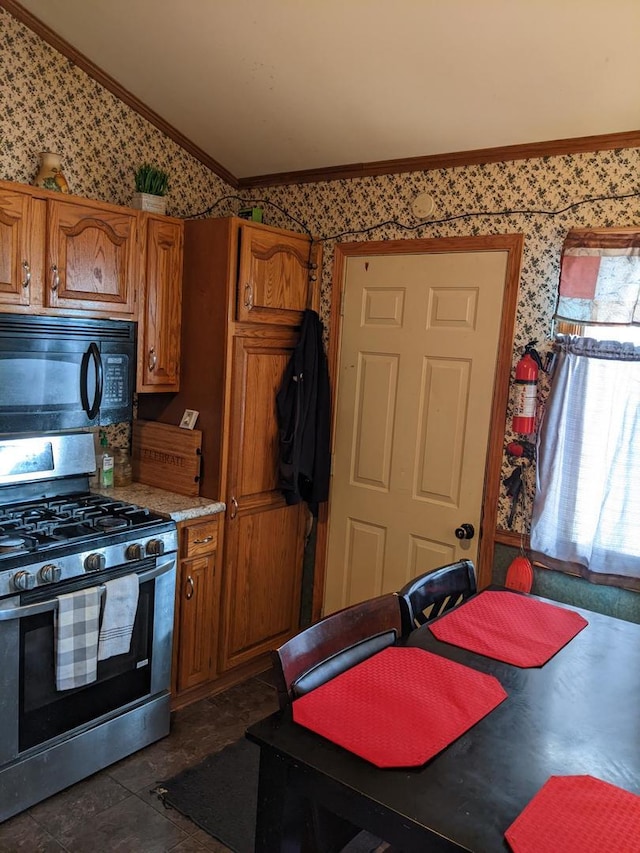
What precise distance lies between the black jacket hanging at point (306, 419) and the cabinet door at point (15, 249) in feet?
4.04

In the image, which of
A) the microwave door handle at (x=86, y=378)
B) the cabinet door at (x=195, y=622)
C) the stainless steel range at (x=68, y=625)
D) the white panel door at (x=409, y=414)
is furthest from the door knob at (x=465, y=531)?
the microwave door handle at (x=86, y=378)

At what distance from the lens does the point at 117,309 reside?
111 inches

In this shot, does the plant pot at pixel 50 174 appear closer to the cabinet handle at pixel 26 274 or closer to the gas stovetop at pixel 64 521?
the cabinet handle at pixel 26 274

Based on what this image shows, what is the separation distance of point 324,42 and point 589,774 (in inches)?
93.2

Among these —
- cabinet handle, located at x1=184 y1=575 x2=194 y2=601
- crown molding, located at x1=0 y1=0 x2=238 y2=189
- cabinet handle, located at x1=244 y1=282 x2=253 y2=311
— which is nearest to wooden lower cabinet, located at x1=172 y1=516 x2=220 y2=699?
cabinet handle, located at x1=184 y1=575 x2=194 y2=601

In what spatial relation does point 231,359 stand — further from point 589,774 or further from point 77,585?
point 589,774

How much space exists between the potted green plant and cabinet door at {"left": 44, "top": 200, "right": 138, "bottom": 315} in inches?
5.9

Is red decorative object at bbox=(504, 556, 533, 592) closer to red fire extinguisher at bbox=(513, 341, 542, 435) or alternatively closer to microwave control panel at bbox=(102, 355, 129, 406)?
red fire extinguisher at bbox=(513, 341, 542, 435)

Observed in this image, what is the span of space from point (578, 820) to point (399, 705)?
42 centimetres

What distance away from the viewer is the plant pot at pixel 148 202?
2.93 meters

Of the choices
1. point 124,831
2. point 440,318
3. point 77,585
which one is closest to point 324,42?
point 440,318

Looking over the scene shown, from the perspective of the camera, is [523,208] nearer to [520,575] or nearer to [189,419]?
[520,575]

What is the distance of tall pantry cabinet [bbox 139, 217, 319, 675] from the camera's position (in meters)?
2.98

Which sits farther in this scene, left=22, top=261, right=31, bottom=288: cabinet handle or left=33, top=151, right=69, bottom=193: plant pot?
left=33, top=151, right=69, bottom=193: plant pot
